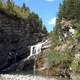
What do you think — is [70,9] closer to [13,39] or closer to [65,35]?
[65,35]

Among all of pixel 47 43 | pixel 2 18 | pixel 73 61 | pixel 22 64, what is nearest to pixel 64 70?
pixel 73 61

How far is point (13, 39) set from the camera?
141ft

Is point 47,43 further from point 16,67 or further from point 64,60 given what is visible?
point 64,60

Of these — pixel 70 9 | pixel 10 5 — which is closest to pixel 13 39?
pixel 10 5

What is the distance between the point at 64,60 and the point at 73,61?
2.21 m

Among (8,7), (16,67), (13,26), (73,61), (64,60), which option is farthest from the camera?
(8,7)

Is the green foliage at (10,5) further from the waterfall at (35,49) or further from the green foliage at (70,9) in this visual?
the green foliage at (70,9)

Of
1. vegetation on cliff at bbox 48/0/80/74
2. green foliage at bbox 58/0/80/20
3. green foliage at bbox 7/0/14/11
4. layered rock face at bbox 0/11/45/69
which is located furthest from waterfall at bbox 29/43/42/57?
green foliage at bbox 7/0/14/11

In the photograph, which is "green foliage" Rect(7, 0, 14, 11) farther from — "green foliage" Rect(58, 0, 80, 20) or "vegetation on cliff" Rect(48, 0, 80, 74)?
"green foliage" Rect(58, 0, 80, 20)

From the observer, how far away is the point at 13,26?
4412cm

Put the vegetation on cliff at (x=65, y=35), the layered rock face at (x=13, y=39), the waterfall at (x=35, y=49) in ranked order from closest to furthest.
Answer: the vegetation on cliff at (x=65, y=35) → the layered rock face at (x=13, y=39) → the waterfall at (x=35, y=49)

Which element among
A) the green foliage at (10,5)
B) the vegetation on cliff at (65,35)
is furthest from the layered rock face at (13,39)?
the vegetation on cliff at (65,35)

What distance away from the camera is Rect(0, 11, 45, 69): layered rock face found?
40406 mm

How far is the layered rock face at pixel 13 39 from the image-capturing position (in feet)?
133
